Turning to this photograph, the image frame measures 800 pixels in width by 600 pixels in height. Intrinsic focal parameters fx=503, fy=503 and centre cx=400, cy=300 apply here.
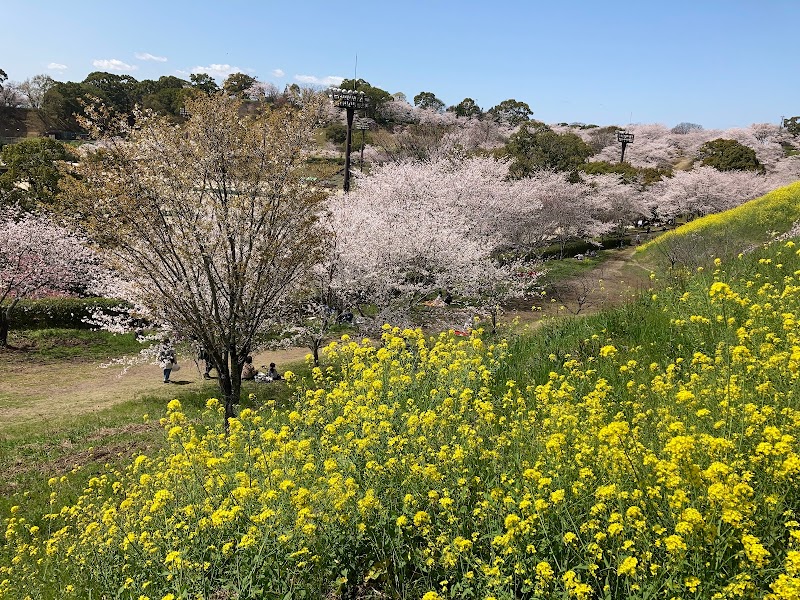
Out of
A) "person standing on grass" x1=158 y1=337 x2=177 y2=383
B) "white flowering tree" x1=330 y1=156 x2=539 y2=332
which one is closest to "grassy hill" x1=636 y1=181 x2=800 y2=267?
"white flowering tree" x1=330 y1=156 x2=539 y2=332

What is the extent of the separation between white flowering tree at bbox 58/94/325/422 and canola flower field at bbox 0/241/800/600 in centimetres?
497

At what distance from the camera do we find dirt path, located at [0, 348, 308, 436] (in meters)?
14.4

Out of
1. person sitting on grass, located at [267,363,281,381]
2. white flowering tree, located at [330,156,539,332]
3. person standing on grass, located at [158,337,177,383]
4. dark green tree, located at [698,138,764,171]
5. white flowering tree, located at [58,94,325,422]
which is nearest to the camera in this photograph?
white flowering tree, located at [58,94,325,422]

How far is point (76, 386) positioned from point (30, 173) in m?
17.4

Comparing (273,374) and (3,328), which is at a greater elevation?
(3,328)

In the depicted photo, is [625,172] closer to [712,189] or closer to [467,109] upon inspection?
[712,189]

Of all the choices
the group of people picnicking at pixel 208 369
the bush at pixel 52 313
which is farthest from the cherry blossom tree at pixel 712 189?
the bush at pixel 52 313

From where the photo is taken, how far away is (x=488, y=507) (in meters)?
3.38

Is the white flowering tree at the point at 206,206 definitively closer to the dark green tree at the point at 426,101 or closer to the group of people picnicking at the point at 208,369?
the group of people picnicking at the point at 208,369

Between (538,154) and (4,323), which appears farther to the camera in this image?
(538,154)

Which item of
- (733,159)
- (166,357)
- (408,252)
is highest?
(733,159)

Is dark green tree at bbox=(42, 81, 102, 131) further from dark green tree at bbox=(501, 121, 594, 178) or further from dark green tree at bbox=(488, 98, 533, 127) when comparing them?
dark green tree at bbox=(488, 98, 533, 127)

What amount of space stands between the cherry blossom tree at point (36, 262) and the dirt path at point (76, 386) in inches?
149

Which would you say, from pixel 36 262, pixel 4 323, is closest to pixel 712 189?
pixel 36 262
